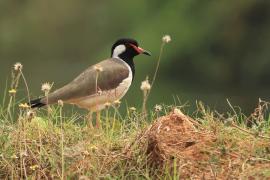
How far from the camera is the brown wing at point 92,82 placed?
20.4 feet

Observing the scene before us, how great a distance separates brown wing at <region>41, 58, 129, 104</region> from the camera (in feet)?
20.4

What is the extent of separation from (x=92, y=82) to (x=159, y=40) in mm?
14453

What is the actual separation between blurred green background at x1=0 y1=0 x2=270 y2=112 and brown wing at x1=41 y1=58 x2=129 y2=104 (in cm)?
1010

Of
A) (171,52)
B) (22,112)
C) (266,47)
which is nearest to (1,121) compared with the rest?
(22,112)

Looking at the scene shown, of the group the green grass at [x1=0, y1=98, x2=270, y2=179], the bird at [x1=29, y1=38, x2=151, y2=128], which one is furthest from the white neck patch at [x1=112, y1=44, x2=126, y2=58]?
the green grass at [x1=0, y1=98, x2=270, y2=179]

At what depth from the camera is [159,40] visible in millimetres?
20719

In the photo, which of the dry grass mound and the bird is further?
the bird

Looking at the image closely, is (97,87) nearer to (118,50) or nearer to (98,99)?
(98,99)

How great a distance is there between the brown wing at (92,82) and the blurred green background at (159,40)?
10.1 meters

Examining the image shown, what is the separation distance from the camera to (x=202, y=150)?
432cm

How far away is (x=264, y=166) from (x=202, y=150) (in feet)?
0.90

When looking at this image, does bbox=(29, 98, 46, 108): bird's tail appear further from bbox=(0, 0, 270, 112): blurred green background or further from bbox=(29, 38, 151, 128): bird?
bbox=(0, 0, 270, 112): blurred green background

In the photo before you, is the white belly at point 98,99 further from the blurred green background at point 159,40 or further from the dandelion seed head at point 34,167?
the blurred green background at point 159,40

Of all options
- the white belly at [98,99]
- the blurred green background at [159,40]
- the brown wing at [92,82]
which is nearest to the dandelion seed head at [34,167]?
the brown wing at [92,82]
